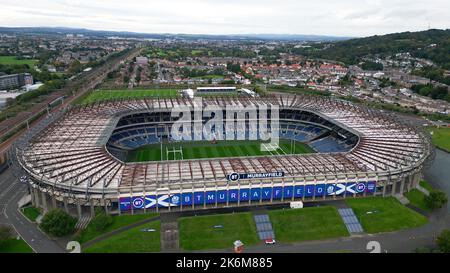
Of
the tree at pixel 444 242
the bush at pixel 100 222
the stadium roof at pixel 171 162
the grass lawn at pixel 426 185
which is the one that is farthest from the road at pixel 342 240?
the grass lawn at pixel 426 185

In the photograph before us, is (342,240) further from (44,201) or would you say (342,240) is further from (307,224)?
(44,201)

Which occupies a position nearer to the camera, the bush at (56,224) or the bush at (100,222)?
the bush at (56,224)

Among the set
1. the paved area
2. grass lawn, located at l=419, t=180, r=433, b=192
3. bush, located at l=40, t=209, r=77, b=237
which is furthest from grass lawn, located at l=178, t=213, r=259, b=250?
grass lawn, located at l=419, t=180, r=433, b=192

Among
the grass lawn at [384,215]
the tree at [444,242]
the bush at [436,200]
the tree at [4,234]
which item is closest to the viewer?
the tree at [444,242]

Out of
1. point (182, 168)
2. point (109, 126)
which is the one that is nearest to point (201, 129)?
point (109, 126)

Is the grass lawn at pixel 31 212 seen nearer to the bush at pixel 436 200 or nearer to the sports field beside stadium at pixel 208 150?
the sports field beside stadium at pixel 208 150

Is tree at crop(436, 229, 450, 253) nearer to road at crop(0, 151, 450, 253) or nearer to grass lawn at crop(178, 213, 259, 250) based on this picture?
road at crop(0, 151, 450, 253)

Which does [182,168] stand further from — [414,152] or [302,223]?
[414,152]

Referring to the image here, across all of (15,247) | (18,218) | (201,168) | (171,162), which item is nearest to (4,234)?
(15,247)
